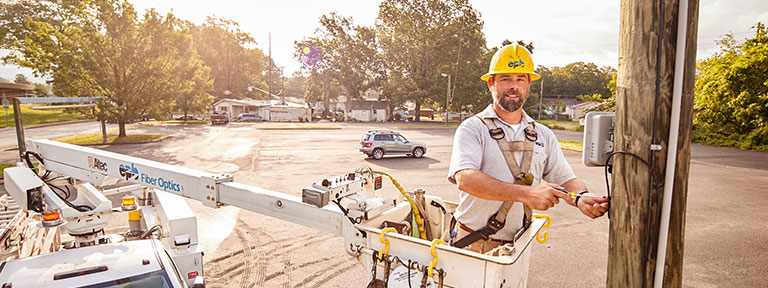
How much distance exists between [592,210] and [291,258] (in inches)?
190

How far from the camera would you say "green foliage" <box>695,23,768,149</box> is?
907 inches

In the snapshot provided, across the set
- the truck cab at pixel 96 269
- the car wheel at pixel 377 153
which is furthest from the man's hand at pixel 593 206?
the car wheel at pixel 377 153

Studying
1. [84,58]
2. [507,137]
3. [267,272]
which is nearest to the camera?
[507,137]

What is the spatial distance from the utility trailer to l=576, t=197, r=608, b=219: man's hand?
1.63 ft

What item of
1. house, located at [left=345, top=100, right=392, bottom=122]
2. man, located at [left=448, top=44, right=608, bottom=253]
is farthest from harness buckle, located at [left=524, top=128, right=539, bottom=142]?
house, located at [left=345, top=100, right=392, bottom=122]

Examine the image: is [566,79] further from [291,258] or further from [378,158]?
[291,258]

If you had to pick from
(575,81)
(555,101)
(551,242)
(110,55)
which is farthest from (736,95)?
(575,81)

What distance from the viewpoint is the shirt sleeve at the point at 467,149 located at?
2562 mm

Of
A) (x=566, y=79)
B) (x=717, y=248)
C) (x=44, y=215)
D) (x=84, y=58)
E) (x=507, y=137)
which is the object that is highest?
(x=566, y=79)

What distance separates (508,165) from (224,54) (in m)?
72.8

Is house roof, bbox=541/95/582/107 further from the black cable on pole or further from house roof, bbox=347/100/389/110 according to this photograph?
the black cable on pole

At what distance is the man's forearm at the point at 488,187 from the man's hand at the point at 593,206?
1.20 ft

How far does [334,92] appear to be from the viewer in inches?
3022

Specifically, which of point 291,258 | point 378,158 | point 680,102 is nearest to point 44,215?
point 291,258
